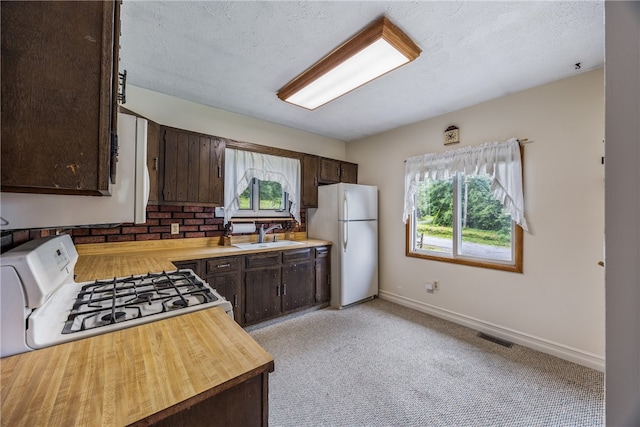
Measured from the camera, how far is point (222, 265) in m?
2.52

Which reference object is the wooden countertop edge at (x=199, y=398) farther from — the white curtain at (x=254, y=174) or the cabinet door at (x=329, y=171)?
the cabinet door at (x=329, y=171)

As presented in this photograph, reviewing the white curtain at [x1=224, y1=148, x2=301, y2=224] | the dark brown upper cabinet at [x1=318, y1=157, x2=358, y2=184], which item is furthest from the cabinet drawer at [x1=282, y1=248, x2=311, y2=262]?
the dark brown upper cabinet at [x1=318, y1=157, x2=358, y2=184]

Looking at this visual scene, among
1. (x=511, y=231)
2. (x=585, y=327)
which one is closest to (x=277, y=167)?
(x=511, y=231)

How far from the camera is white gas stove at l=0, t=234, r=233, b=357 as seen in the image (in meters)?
0.75

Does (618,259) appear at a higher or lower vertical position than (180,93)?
lower

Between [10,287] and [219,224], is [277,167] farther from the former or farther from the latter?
[10,287]

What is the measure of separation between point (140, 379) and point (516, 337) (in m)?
3.11

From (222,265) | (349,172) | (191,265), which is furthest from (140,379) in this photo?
(349,172)

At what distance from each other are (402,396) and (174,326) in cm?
164

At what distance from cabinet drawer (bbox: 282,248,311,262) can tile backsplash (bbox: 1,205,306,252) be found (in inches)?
32.6

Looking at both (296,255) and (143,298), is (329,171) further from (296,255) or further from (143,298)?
(143,298)

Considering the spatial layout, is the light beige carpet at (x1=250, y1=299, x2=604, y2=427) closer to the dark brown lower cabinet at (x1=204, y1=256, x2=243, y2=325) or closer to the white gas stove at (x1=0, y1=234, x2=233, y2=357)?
the dark brown lower cabinet at (x1=204, y1=256, x2=243, y2=325)

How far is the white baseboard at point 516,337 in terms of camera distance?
210 cm

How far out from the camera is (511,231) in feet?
8.38
